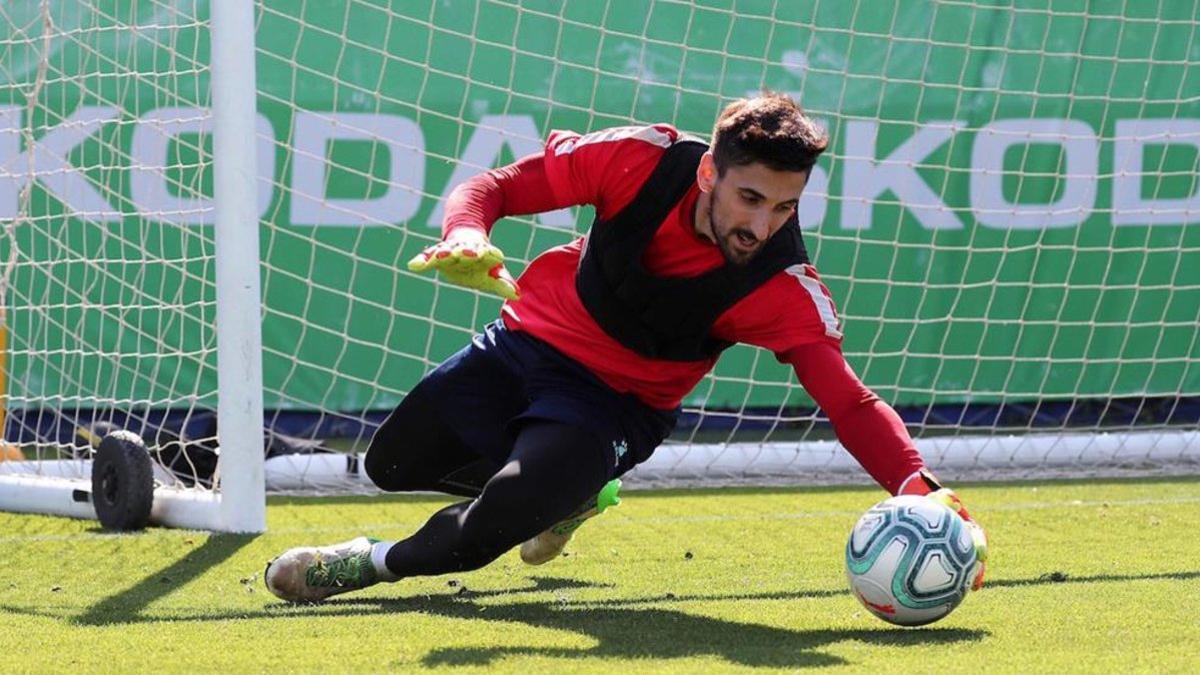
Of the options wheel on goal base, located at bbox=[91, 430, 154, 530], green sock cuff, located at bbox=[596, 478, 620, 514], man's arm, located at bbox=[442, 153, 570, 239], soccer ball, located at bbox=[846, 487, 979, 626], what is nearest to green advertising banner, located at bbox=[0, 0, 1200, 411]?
wheel on goal base, located at bbox=[91, 430, 154, 530]

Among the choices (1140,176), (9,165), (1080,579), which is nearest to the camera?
(1080,579)

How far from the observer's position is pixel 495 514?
4.06 metres

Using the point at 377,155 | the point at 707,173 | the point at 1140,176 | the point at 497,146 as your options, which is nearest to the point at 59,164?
the point at 377,155

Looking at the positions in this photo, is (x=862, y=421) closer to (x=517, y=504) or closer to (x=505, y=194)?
(x=517, y=504)

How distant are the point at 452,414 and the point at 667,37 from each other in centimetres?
416

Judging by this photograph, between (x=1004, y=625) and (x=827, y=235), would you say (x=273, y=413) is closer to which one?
(x=827, y=235)

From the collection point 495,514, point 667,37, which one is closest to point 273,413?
point 667,37

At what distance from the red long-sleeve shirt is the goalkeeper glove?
0.03 metres

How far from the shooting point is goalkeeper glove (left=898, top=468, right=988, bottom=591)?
12.4 ft

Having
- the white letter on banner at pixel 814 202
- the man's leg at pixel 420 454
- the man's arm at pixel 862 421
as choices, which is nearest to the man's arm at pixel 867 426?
the man's arm at pixel 862 421

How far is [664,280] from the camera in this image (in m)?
4.21

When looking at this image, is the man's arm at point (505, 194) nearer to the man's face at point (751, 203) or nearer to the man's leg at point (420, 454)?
the man's face at point (751, 203)

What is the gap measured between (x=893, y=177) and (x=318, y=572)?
17.0 feet

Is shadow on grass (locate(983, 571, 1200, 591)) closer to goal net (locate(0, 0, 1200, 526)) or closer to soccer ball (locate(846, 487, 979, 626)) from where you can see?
soccer ball (locate(846, 487, 979, 626))
